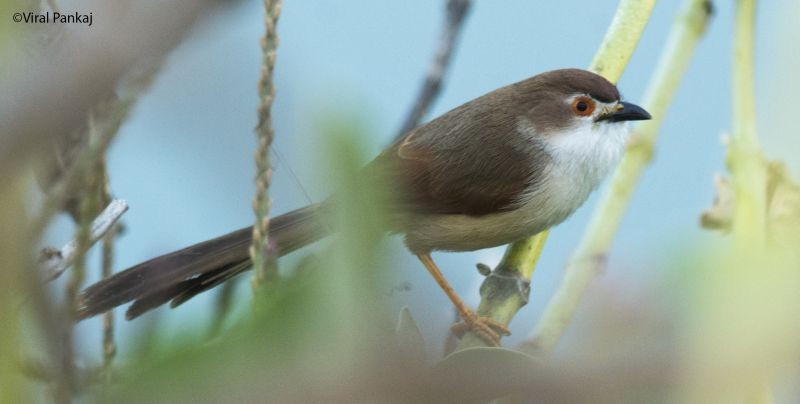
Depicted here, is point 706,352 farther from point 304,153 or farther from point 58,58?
point 58,58

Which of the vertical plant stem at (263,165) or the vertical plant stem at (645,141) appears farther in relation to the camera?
the vertical plant stem at (645,141)

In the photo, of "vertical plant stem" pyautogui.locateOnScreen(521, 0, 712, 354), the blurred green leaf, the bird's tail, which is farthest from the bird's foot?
the blurred green leaf

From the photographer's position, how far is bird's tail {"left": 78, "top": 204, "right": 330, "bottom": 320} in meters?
0.96

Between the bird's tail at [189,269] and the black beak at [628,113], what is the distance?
5.40 ft

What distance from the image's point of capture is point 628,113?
3.71 m

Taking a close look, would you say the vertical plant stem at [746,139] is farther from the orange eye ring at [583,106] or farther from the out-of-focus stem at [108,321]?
the orange eye ring at [583,106]

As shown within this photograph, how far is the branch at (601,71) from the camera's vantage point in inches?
111

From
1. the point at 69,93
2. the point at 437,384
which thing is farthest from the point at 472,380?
the point at 69,93

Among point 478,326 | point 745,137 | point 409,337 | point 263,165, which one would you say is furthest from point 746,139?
point 409,337

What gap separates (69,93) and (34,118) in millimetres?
26

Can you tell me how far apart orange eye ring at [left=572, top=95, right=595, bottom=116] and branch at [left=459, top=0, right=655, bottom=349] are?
11.7 inches

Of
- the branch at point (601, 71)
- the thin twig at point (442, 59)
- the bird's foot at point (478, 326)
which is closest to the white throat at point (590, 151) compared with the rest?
the branch at point (601, 71)

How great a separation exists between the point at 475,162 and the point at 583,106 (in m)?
0.56

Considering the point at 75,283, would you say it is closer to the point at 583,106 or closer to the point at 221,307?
the point at 221,307
